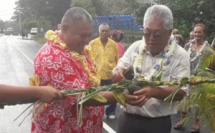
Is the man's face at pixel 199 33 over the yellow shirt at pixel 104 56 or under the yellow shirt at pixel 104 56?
over

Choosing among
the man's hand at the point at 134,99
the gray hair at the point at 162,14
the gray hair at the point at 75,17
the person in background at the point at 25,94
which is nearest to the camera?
the person in background at the point at 25,94

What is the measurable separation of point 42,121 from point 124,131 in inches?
30.9

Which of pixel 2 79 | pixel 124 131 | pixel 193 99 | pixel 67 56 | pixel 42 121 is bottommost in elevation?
pixel 2 79

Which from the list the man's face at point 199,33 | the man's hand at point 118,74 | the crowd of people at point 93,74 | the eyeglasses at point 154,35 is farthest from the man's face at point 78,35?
the man's face at point 199,33

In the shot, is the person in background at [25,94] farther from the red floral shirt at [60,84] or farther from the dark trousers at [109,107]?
the dark trousers at [109,107]

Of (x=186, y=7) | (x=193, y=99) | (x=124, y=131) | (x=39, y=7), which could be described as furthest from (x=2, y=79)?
(x=39, y=7)

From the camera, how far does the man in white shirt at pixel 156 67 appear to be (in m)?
2.50

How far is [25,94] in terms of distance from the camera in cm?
196

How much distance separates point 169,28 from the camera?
2.54 m

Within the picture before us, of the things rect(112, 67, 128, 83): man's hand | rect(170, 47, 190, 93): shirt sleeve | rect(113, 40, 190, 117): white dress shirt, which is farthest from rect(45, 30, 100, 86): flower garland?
rect(170, 47, 190, 93): shirt sleeve

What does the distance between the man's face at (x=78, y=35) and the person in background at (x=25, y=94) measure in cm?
52

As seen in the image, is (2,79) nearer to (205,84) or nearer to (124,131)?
(124,131)

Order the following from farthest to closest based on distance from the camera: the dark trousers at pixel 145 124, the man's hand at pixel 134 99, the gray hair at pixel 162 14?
the dark trousers at pixel 145 124 → the gray hair at pixel 162 14 → the man's hand at pixel 134 99

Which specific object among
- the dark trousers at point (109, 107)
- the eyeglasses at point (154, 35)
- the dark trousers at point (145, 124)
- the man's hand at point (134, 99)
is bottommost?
the dark trousers at point (109, 107)
